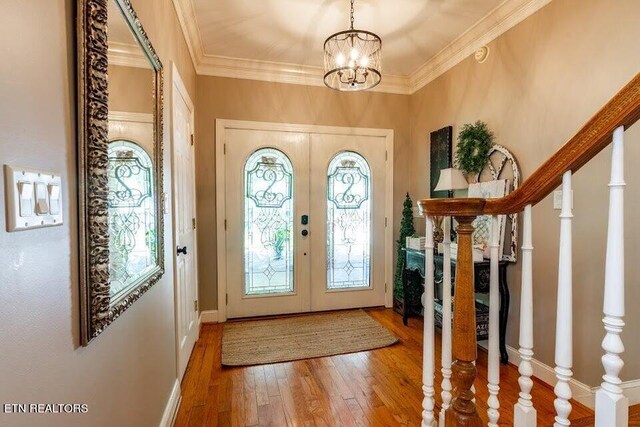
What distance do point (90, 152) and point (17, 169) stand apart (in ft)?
0.94

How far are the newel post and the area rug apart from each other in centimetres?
172

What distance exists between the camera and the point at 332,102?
347cm

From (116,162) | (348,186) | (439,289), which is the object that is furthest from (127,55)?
(439,289)

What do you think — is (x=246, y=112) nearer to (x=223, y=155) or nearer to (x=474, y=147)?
(x=223, y=155)

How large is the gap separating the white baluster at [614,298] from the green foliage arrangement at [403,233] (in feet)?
8.54

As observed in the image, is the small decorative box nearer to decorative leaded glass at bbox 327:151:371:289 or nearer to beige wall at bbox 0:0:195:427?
decorative leaded glass at bbox 327:151:371:289

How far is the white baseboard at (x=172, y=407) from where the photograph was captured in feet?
5.47

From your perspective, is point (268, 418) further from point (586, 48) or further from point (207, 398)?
point (586, 48)

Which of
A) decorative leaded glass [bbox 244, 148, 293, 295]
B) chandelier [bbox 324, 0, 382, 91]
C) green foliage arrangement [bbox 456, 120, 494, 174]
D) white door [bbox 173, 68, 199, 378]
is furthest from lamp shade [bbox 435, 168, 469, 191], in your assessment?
white door [bbox 173, 68, 199, 378]

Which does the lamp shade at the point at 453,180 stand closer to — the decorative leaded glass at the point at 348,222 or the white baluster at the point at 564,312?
the decorative leaded glass at the point at 348,222

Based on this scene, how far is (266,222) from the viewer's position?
10.9 ft

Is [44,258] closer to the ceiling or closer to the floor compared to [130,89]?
closer to the floor

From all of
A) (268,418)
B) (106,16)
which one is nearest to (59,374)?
(106,16)

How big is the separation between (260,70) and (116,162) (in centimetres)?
251
